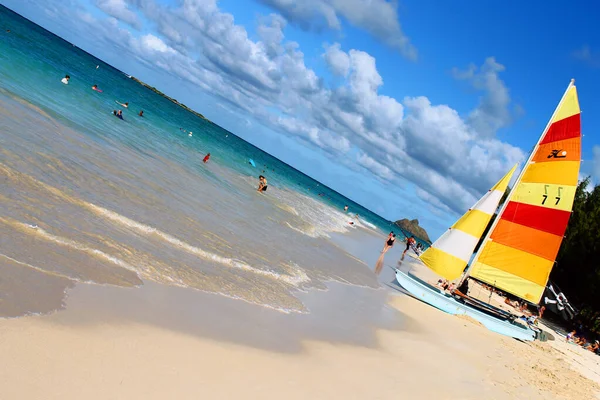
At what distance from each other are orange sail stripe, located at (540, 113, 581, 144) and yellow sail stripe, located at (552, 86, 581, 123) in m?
0.17

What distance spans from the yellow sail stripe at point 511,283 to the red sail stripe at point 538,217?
2.30m

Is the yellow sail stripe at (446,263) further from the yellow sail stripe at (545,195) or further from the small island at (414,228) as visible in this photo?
the small island at (414,228)

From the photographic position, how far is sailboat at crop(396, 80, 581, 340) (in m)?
16.1

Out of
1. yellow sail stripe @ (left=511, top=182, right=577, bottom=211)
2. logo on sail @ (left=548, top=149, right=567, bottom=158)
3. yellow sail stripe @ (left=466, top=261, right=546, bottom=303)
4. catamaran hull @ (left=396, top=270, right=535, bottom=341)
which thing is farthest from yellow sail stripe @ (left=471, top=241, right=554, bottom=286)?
logo on sail @ (left=548, top=149, right=567, bottom=158)

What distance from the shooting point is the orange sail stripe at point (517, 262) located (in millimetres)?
16781

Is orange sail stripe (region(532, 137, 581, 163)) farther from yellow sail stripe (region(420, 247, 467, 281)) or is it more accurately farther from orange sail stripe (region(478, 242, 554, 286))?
yellow sail stripe (region(420, 247, 467, 281))

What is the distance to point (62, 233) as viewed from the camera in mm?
8195

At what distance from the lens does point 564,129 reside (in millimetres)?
16203

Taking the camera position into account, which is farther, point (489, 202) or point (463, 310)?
point (463, 310)

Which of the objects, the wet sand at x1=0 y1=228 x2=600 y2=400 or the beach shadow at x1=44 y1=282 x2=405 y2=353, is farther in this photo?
the beach shadow at x1=44 y1=282 x2=405 y2=353

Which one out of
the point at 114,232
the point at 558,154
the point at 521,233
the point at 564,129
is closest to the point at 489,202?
the point at 521,233

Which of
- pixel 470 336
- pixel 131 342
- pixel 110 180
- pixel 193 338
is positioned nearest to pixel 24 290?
pixel 131 342

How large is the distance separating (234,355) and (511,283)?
1506cm

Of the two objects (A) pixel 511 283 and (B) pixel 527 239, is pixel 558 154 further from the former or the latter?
(A) pixel 511 283
